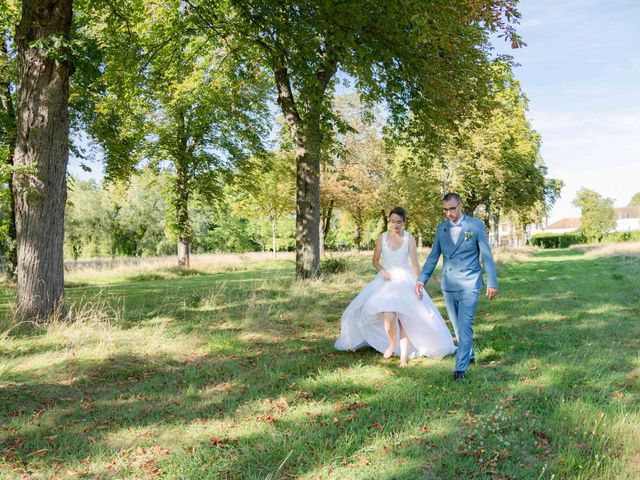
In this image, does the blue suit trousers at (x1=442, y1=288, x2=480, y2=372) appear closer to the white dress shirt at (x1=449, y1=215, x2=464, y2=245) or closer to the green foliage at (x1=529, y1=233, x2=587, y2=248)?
the white dress shirt at (x1=449, y1=215, x2=464, y2=245)

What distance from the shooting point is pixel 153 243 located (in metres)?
52.8

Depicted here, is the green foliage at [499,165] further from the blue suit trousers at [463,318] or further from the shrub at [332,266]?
the blue suit trousers at [463,318]

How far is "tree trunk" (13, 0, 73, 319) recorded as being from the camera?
343 inches

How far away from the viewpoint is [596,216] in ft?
222

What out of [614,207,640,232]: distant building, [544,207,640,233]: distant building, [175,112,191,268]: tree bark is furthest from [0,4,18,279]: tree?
[614,207,640,232]: distant building

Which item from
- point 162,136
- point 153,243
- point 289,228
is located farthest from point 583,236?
point 162,136

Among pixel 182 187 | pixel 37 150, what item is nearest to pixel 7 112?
pixel 182 187

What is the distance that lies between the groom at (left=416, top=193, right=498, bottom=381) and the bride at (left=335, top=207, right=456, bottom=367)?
1.87 ft

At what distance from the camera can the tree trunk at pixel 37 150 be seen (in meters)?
8.70

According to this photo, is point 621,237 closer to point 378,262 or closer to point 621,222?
point 378,262

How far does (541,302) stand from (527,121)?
25.8m

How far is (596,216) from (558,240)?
1251 cm

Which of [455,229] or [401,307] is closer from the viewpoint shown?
[455,229]

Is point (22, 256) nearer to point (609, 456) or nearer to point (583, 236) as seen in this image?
point (609, 456)
